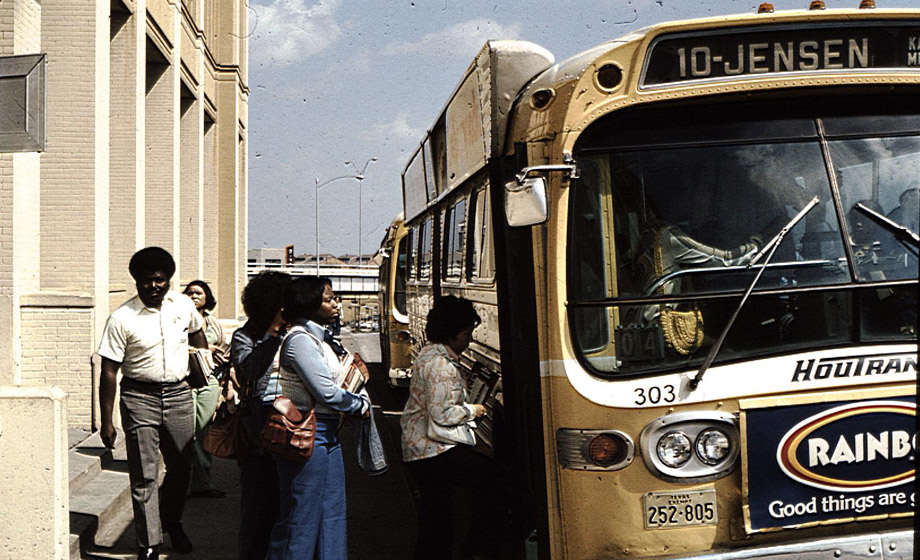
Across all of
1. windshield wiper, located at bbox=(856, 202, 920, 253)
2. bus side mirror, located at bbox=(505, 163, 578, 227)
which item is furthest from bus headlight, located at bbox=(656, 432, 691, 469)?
windshield wiper, located at bbox=(856, 202, 920, 253)

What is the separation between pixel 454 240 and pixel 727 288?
3695 mm

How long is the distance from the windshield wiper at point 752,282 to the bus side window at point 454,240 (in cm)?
311

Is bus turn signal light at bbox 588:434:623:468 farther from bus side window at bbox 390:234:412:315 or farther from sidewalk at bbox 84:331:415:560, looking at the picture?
bus side window at bbox 390:234:412:315

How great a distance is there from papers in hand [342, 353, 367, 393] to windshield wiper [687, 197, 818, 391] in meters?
1.73

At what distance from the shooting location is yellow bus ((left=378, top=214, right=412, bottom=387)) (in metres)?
15.5

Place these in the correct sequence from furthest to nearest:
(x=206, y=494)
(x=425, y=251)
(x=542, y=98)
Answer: (x=425, y=251), (x=206, y=494), (x=542, y=98)

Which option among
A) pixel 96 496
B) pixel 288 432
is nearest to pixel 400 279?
pixel 96 496

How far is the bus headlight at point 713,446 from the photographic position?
177 inches

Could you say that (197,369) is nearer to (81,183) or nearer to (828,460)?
(828,460)

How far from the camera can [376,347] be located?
3152 cm

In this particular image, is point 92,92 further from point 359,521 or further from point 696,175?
point 696,175

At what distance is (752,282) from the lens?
14.8 feet

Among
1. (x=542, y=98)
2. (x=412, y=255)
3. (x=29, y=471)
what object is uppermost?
(x=542, y=98)

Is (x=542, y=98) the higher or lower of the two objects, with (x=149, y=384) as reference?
higher
